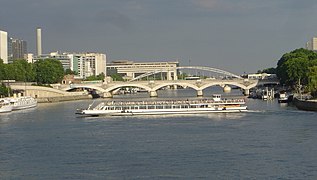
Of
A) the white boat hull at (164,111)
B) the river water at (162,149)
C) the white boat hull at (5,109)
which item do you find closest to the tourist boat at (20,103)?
the white boat hull at (5,109)

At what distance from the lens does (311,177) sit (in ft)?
67.3

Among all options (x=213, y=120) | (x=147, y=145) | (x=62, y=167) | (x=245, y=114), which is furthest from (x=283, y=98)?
(x=62, y=167)

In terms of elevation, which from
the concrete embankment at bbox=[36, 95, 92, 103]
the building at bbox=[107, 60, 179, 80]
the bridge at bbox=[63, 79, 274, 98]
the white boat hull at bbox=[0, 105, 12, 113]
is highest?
the building at bbox=[107, 60, 179, 80]

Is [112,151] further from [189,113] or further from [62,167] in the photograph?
[189,113]

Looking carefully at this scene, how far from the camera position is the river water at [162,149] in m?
21.7

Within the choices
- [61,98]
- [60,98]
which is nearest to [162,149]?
[60,98]

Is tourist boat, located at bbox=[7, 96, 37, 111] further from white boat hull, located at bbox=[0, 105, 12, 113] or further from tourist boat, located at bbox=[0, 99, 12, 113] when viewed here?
white boat hull, located at bbox=[0, 105, 12, 113]

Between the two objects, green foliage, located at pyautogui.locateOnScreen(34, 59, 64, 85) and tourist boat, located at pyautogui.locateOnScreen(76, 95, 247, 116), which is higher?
green foliage, located at pyautogui.locateOnScreen(34, 59, 64, 85)

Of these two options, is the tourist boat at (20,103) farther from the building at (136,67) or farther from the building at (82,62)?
the building at (136,67)

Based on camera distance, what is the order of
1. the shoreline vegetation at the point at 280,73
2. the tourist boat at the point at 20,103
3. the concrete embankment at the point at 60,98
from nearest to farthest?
the tourist boat at the point at 20,103
the shoreline vegetation at the point at 280,73
the concrete embankment at the point at 60,98

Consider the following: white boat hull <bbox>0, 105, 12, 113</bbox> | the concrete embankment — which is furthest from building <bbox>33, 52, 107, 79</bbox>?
white boat hull <bbox>0, 105, 12, 113</bbox>

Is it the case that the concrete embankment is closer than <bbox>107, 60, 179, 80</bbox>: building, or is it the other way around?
the concrete embankment

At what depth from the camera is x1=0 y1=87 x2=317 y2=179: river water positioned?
2167 centimetres

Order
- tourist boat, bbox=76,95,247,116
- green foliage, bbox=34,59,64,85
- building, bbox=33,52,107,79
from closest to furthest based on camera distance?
tourist boat, bbox=76,95,247,116 < green foliage, bbox=34,59,64,85 < building, bbox=33,52,107,79
